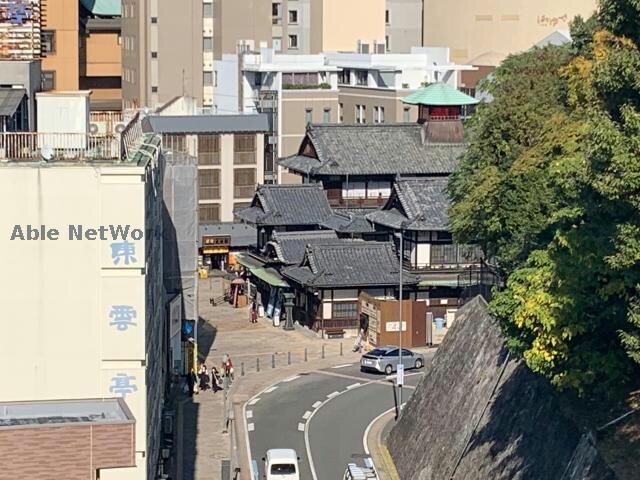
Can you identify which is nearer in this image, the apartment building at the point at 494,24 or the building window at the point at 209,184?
the building window at the point at 209,184

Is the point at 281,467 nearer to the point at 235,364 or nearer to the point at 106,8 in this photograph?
the point at 235,364

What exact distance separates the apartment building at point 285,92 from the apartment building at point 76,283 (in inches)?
1993

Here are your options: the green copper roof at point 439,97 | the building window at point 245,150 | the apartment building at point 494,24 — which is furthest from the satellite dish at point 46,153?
the apartment building at point 494,24

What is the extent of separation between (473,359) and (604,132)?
643 inches

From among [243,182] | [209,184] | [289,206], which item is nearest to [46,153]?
[289,206]

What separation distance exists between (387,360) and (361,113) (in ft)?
104

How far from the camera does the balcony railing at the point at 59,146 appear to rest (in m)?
30.7

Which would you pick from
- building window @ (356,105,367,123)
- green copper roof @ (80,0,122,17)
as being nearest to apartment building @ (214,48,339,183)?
building window @ (356,105,367,123)

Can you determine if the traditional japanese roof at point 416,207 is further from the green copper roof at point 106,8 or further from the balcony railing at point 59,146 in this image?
the green copper roof at point 106,8

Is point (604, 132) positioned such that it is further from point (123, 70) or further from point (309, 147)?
point (123, 70)

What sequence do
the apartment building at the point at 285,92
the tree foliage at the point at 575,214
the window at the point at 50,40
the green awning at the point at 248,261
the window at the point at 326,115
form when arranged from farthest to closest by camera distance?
the window at the point at 326,115
the apartment building at the point at 285,92
the window at the point at 50,40
the green awning at the point at 248,261
the tree foliage at the point at 575,214

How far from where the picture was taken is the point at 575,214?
29.4 metres

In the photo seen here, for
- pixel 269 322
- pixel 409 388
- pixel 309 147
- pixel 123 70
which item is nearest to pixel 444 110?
pixel 309 147

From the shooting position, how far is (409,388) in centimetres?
4991
